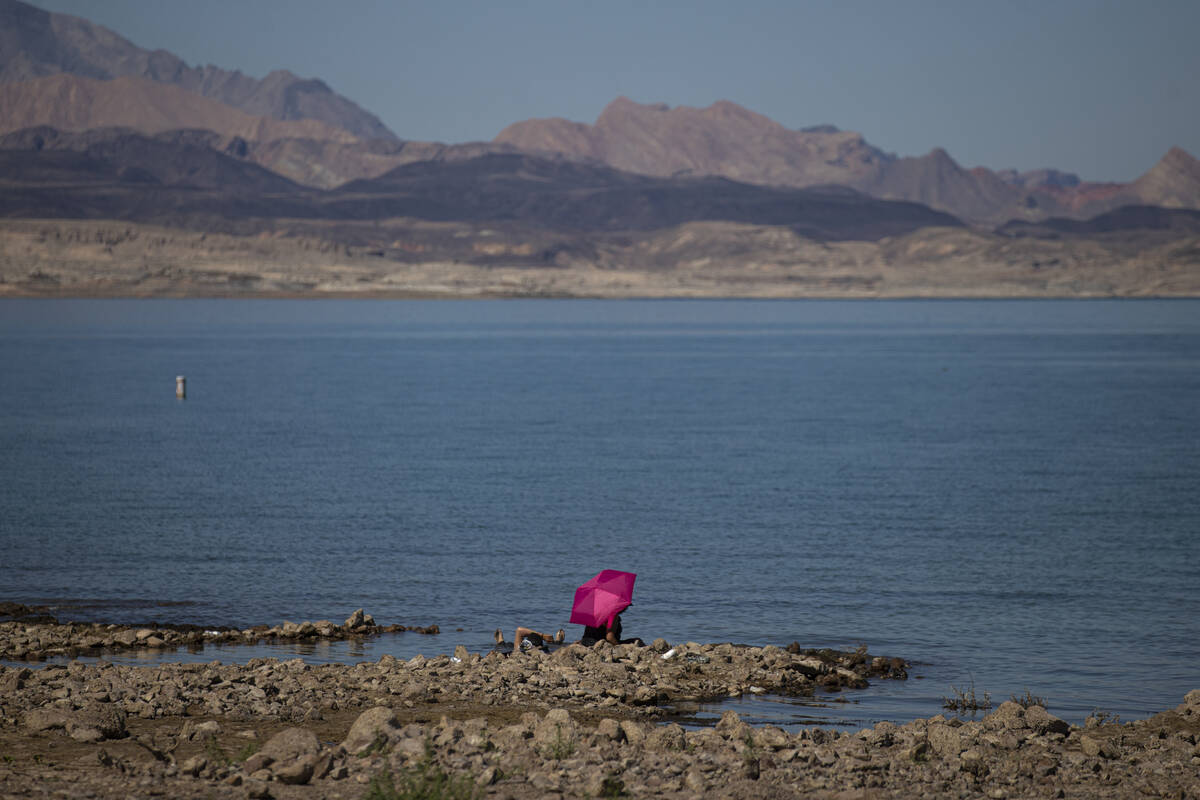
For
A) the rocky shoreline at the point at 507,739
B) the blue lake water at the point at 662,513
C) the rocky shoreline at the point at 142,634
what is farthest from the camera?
the blue lake water at the point at 662,513

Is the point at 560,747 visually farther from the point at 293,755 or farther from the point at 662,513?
the point at 662,513

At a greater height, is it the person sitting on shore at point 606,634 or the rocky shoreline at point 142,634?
the person sitting on shore at point 606,634

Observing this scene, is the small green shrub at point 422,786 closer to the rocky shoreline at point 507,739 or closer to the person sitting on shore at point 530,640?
the rocky shoreline at point 507,739

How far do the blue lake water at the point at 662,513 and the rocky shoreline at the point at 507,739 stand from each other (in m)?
1.85

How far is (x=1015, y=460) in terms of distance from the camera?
1720 inches

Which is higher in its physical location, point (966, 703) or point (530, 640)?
point (530, 640)

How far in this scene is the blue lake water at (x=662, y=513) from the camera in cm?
2123

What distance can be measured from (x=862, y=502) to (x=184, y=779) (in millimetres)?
24933

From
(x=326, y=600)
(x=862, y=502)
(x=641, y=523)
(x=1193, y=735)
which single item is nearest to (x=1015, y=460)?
(x=862, y=502)

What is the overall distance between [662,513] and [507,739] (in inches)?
784

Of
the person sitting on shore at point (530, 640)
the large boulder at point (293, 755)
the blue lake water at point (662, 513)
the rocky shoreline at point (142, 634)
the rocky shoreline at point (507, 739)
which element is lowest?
the blue lake water at point (662, 513)

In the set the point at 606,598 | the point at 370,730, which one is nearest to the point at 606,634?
the point at 606,598

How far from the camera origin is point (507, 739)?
1285 centimetres

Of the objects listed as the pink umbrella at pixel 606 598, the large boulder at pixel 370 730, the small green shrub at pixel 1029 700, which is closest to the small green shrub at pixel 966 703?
the small green shrub at pixel 1029 700
